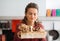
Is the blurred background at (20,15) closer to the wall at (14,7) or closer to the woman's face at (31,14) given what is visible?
the wall at (14,7)

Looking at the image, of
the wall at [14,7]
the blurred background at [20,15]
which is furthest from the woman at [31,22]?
the wall at [14,7]

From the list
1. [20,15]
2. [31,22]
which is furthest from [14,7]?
[31,22]

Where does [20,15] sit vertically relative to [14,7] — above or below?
below

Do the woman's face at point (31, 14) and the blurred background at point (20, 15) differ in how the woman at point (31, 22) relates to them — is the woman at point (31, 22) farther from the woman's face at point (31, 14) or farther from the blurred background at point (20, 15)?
the blurred background at point (20, 15)

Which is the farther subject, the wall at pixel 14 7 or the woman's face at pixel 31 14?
the wall at pixel 14 7

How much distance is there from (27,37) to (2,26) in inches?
41.5

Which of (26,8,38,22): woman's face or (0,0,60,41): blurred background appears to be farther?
(0,0,60,41): blurred background

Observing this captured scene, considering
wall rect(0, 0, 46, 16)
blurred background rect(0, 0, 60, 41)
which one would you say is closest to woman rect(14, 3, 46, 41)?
blurred background rect(0, 0, 60, 41)

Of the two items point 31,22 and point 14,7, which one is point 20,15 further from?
point 31,22

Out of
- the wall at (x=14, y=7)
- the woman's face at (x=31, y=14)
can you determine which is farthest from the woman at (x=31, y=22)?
the wall at (x=14, y=7)

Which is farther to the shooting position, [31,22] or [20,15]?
[20,15]

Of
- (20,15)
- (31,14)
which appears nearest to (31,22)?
(31,14)

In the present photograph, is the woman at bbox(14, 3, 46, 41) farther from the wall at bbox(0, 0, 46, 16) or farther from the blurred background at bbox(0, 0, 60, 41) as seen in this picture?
the wall at bbox(0, 0, 46, 16)

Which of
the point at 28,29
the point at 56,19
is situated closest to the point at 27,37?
the point at 28,29
